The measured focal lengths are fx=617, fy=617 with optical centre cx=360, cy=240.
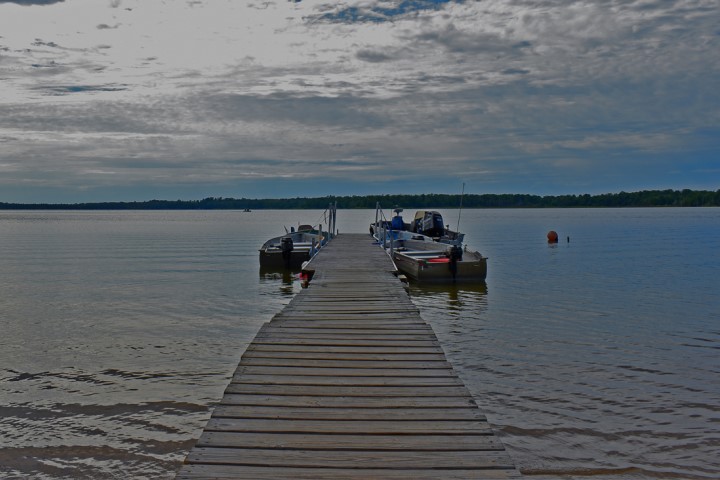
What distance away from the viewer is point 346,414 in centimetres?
566

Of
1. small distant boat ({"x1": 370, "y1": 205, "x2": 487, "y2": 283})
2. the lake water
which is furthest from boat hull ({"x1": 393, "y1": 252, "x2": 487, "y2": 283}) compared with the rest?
the lake water

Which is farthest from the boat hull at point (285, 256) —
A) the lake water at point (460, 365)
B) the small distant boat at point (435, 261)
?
the small distant boat at point (435, 261)

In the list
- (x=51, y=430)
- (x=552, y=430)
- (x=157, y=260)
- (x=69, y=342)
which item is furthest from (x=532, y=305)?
(x=157, y=260)

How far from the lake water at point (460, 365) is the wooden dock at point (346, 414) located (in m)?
1.35

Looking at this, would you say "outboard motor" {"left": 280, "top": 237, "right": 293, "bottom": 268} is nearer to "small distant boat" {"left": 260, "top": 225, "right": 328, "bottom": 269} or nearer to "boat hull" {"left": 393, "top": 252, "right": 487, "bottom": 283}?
"small distant boat" {"left": 260, "top": 225, "right": 328, "bottom": 269}

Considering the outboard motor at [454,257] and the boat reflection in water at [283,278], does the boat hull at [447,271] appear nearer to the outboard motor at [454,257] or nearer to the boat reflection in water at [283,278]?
the outboard motor at [454,257]

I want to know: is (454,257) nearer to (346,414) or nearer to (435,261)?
(435,261)

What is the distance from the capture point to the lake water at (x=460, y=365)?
6.95m

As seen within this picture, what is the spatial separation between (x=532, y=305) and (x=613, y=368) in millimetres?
7143

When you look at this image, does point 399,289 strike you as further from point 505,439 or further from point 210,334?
point 505,439

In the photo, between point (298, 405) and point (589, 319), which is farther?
point (589, 319)

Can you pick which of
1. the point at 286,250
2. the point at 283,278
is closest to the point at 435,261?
the point at 283,278

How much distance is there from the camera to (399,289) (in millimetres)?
13055

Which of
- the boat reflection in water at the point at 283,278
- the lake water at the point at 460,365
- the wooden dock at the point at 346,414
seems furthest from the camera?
the boat reflection in water at the point at 283,278
